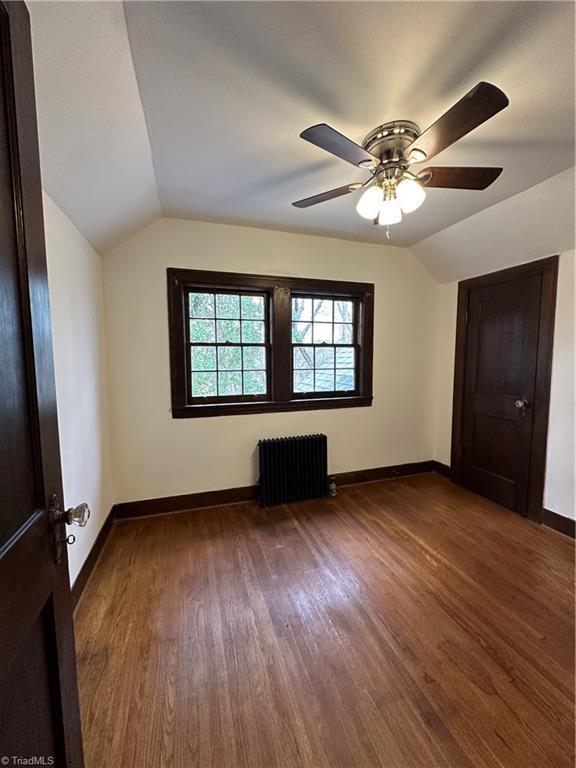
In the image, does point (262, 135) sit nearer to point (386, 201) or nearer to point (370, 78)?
point (370, 78)

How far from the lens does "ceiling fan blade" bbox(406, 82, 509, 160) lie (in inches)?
38.7

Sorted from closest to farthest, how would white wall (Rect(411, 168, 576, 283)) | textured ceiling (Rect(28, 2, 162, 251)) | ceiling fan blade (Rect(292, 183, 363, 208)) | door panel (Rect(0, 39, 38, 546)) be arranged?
door panel (Rect(0, 39, 38, 546))
textured ceiling (Rect(28, 2, 162, 251))
ceiling fan blade (Rect(292, 183, 363, 208))
white wall (Rect(411, 168, 576, 283))

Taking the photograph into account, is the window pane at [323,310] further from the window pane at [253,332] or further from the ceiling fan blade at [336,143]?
the ceiling fan blade at [336,143]

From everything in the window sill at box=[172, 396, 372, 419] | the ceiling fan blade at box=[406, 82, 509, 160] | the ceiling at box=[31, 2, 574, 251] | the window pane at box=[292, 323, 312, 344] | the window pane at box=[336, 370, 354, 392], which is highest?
the ceiling at box=[31, 2, 574, 251]

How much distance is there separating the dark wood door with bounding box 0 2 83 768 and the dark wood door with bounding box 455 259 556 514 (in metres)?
3.27

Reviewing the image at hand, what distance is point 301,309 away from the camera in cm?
313

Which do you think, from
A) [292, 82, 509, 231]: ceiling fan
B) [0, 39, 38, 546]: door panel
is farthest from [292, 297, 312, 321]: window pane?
[0, 39, 38, 546]: door panel

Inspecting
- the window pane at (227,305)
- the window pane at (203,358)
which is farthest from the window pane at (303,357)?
the window pane at (203,358)

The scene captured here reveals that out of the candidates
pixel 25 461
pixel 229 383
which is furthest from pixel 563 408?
pixel 25 461

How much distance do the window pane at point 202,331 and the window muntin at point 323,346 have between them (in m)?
0.78

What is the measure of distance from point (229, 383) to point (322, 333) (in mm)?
1082

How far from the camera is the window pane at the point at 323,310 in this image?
3.20m

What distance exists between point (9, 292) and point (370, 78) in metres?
1.50

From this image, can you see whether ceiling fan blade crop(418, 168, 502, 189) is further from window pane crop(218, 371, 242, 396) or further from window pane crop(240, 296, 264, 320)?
window pane crop(218, 371, 242, 396)
